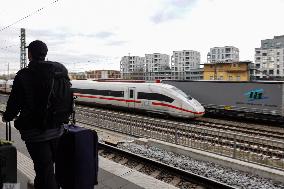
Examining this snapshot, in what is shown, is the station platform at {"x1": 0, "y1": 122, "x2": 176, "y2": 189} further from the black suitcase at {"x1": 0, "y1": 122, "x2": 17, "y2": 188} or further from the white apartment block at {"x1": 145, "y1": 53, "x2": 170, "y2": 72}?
the white apartment block at {"x1": 145, "y1": 53, "x2": 170, "y2": 72}

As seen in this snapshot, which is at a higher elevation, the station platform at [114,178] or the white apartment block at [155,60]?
the white apartment block at [155,60]

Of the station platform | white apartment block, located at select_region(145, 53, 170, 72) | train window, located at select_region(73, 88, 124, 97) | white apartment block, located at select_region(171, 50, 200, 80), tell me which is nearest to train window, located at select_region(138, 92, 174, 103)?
train window, located at select_region(73, 88, 124, 97)

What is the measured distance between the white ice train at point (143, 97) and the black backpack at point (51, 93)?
573 inches

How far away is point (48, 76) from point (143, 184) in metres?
2.75

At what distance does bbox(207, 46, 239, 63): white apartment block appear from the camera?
14782cm

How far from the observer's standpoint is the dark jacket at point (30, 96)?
307 cm

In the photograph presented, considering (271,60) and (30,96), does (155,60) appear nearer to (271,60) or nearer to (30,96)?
(271,60)

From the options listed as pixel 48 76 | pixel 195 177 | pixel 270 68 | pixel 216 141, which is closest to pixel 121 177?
pixel 195 177

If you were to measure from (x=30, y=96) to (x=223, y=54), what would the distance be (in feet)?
525

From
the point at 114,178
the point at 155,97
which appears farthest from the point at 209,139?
the point at 155,97

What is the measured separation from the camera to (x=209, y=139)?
10180mm

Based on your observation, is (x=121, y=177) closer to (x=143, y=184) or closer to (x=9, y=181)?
(x=143, y=184)

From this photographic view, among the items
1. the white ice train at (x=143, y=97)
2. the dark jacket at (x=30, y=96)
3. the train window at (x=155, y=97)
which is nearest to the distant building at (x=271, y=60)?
the white ice train at (x=143, y=97)

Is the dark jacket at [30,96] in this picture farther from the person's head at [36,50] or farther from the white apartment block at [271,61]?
the white apartment block at [271,61]
